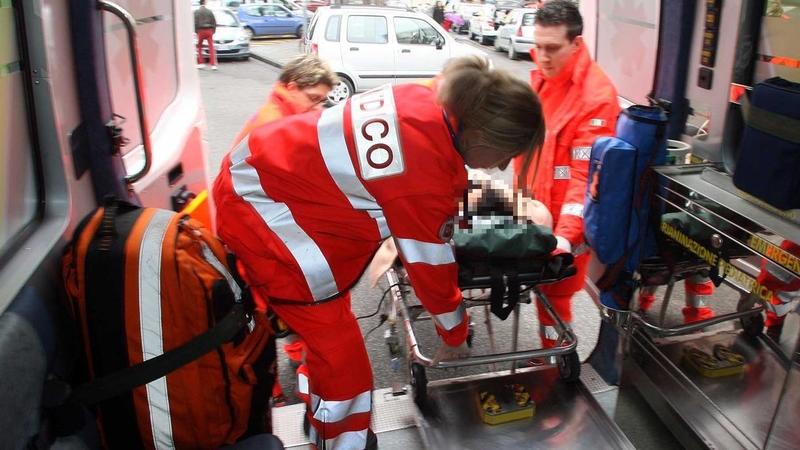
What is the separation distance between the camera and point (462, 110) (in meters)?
1.73

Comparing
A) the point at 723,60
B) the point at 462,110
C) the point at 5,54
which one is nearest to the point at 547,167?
the point at 462,110

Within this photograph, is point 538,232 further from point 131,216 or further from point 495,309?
point 131,216

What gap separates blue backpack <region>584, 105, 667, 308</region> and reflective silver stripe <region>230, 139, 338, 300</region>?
1.11 m

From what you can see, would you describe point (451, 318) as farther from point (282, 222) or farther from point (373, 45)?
point (373, 45)

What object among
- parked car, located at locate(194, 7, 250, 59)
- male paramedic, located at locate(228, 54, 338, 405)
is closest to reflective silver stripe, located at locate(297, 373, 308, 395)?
male paramedic, located at locate(228, 54, 338, 405)

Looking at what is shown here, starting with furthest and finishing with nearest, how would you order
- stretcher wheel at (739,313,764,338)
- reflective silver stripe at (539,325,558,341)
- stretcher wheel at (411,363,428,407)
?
stretcher wheel at (739,313,764,338) → reflective silver stripe at (539,325,558,341) → stretcher wheel at (411,363,428,407)

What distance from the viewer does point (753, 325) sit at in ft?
9.75

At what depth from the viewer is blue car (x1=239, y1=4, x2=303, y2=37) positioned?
18.8 m

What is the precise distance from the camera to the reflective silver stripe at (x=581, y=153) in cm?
250

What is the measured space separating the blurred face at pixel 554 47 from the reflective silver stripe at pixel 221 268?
1656mm

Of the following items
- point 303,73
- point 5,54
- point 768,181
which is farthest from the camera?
point 303,73

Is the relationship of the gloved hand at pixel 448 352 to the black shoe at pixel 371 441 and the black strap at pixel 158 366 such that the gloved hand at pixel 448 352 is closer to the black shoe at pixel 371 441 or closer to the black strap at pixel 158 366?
the black shoe at pixel 371 441

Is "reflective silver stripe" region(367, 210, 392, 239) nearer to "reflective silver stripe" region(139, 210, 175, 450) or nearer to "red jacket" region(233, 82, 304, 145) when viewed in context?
"reflective silver stripe" region(139, 210, 175, 450)

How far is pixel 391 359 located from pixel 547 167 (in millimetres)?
1376
